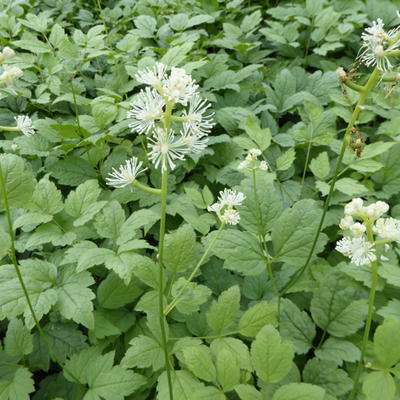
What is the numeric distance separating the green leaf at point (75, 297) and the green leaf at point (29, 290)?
0.14 ft

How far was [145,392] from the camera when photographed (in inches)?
58.8

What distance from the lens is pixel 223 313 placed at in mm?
1382

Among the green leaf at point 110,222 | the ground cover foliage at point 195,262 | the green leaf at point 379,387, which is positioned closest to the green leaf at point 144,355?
the ground cover foliage at point 195,262

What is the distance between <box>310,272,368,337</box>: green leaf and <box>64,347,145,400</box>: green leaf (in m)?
0.80

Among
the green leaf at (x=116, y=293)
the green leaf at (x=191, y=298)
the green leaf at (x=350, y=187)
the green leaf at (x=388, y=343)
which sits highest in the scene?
the green leaf at (x=350, y=187)

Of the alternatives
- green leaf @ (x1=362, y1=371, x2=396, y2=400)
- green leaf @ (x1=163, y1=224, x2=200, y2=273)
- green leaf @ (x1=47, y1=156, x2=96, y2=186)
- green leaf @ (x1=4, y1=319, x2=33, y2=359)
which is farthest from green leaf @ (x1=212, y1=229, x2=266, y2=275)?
green leaf @ (x1=47, y1=156, x2=96, y2=186)

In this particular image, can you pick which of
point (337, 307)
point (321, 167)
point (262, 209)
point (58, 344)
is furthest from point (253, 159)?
point (58, 344)

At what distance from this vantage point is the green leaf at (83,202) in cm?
165

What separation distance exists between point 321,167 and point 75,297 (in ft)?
4.65

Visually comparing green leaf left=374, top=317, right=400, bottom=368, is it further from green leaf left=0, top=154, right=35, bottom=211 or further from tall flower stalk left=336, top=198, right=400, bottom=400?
green leaf left=0, top=154, right=35, bottom=211

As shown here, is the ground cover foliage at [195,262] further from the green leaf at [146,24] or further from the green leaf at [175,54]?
the green leaf at [146,24]

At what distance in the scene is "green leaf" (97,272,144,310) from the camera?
157cm

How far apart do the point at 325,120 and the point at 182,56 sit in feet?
3.10

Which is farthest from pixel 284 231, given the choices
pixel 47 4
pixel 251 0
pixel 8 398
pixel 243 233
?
pixel 47 4
